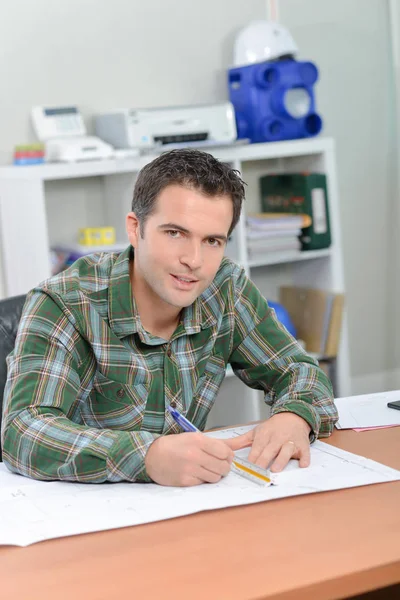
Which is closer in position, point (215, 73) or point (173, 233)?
point (173, 233)

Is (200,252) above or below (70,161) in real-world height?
below

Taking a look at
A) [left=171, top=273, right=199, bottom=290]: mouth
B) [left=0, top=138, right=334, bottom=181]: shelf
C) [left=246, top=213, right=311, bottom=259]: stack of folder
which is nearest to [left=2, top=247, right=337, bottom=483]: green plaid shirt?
[left=171, top=273, right=199, bottom=290]: mouth

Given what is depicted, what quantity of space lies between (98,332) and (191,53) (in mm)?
2280

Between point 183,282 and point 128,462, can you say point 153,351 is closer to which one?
point 183,282

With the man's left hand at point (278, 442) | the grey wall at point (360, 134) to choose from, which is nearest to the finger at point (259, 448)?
the man's left hand at point (278, 442)

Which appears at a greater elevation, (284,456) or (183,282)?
(183,282)

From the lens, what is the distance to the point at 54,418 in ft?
4.62

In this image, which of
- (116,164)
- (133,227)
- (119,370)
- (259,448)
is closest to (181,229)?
(133,227)

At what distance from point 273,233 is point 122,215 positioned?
597 mm

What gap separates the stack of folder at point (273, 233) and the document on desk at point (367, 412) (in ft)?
5.74

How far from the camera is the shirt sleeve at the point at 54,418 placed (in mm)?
1301

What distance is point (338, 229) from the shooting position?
3602 mm

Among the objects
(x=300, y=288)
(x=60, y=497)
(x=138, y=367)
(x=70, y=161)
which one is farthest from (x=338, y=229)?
(x=60, y=497)

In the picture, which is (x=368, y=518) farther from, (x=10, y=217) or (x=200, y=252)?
(x=10, y=217)
